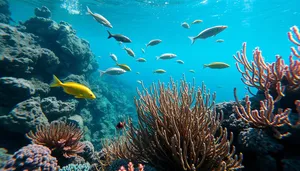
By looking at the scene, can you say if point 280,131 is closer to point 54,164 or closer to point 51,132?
point 54,164

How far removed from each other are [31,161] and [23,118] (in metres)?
3.34

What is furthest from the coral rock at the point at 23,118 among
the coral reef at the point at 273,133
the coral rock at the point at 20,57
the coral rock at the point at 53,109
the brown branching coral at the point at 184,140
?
the coral reef at the point at 273,133

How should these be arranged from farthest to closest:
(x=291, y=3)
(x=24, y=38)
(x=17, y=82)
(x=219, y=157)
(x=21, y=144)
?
(x=291, y=3) < (x=24, y=38) < (x=17, y=82) < (x=21, y=144) < (x=219, y=157)

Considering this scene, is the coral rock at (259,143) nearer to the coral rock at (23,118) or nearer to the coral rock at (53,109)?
the coral rock at (23,118)

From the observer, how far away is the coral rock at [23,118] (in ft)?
18.0

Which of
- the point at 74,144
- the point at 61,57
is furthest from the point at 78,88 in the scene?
the point at 61,57

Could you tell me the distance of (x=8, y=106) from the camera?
6.83 meters

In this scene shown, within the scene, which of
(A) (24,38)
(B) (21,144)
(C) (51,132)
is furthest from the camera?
(A) (24,38)

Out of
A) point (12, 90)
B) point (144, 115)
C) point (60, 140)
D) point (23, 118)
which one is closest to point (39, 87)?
point (12, 90)

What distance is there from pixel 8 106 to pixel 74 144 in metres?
4.57

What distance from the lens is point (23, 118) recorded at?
5609 mm

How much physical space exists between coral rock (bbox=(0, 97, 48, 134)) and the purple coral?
2922 millimetres

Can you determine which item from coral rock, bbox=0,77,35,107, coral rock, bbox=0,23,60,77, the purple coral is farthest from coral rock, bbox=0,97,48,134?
the purple coral

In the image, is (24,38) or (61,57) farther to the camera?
(61,57)
